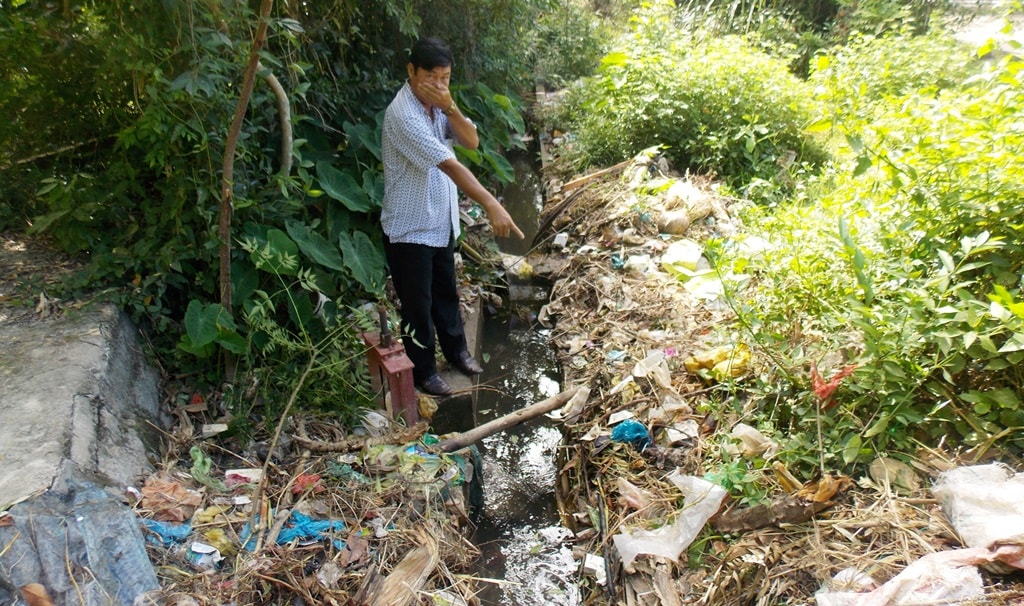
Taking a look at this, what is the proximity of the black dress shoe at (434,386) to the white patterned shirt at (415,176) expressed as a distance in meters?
0.74

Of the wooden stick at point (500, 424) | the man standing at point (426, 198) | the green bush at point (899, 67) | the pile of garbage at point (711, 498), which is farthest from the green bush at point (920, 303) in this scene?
the green bush at point (899, 67)

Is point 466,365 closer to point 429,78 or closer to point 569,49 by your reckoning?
point 429,78

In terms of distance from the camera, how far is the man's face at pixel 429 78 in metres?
2.80

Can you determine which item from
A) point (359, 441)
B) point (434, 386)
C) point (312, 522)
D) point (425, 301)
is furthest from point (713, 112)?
point (312, 522)

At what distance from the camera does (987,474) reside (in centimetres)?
207

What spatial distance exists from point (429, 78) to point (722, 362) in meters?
1.88

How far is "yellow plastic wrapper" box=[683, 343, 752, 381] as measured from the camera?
9.66 feet

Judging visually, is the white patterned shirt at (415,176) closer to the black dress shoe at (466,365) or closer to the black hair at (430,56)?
the black hair at (430,56)

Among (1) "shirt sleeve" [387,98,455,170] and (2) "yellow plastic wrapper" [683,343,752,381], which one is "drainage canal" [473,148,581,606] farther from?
(1) "shirt sleeve" [387,98,455,170]

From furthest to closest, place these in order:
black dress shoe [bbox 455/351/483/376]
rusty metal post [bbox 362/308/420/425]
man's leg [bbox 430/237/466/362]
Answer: black dress shoe [bbox 455/351/483/376], man's leg [bbox 430/237/466/362], rusty metal post [bbox 362/308/420/425]

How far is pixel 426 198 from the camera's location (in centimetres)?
298

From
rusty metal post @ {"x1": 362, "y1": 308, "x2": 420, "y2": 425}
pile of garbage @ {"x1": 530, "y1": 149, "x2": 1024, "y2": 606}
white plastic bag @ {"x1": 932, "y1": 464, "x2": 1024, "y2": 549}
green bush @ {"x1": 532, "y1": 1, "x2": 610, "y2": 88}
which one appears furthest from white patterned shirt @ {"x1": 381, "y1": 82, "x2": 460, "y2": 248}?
green bush @ {"x1": 532, "y1": 1, "x2": 610, "y2": 88}

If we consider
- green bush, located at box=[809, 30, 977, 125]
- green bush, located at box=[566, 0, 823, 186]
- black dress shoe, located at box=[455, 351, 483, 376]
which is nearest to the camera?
black dress shoe, located at box=[455, 351, 483, 376]

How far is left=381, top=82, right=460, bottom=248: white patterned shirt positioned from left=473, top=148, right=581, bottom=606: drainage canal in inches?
40.6
